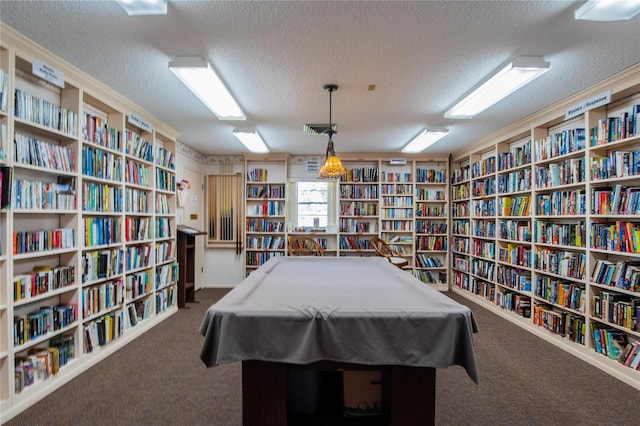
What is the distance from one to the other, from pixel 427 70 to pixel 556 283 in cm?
276

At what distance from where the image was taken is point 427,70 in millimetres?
2602

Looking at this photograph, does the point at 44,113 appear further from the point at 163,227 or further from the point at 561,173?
the point at 561,173

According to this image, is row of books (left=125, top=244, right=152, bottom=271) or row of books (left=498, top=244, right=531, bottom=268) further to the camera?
row of books (left=498, top=244, right=531, bottom=268)

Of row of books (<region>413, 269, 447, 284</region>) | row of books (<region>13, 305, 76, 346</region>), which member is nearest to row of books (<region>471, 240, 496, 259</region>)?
row of books (<region>413, 269, 447, 284</region>)

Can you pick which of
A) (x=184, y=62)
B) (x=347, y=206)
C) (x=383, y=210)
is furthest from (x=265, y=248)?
(x=184, y=62)

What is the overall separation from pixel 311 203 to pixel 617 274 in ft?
14.6

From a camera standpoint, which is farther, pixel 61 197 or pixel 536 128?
pixel 536 128

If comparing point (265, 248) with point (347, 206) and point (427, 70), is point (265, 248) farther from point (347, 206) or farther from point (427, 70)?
point (427, 70)

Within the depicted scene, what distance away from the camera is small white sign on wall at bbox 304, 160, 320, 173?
609 centimetres

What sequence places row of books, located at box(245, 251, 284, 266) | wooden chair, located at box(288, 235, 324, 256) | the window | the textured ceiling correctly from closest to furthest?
the textured ceiling < wooden chair, located at box(288, 235, 324, 256) < row of books, located at box(245, 251, 284, 266) < the window

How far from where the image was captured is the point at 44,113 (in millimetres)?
2375

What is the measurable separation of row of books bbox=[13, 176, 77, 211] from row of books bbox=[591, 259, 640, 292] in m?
4.75

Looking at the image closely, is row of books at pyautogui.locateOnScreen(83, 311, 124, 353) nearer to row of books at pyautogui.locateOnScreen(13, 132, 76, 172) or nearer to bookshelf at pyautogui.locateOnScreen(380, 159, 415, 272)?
row of books at pyautogui.locateOnScreen(13, 132, 76, 172)

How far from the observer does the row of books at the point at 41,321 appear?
2160 mm
